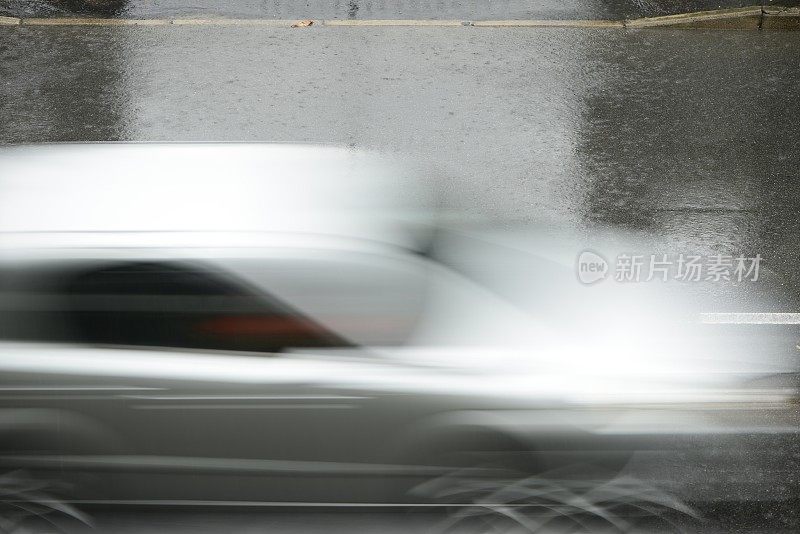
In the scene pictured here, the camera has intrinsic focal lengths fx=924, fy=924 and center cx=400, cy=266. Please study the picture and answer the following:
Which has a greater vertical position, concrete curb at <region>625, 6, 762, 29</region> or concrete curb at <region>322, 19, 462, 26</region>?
concrete curb at <region>625, 6, 762, 29</region>

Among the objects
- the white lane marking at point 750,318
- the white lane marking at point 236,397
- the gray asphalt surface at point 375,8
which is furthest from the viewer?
the gray asphalt surface at point 375,8

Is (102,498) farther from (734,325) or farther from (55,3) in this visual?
(55,3)

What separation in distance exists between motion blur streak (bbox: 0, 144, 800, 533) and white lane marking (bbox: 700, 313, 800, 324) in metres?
1.37

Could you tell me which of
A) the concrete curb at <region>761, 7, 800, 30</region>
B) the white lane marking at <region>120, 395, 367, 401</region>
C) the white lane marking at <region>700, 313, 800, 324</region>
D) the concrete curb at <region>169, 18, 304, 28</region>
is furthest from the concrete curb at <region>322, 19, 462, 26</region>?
the white lane marking at <region>120, 395, 367, 401</region>

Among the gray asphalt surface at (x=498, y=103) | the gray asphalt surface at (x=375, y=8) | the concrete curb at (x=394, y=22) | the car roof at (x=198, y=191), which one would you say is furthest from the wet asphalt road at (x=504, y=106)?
the car roof at (x=198, y=191)

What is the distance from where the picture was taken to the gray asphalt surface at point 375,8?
9.77 meters

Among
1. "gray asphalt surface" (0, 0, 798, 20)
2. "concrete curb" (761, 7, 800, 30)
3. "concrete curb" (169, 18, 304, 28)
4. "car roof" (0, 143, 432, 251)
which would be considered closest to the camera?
"car roof" (0, 143, 432, 251)

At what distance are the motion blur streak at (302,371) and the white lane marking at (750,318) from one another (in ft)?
4.49

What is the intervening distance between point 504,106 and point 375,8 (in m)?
2.49

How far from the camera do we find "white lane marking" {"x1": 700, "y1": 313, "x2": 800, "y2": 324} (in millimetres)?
5891

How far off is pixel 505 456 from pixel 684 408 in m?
0.88

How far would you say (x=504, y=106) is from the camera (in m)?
8.29

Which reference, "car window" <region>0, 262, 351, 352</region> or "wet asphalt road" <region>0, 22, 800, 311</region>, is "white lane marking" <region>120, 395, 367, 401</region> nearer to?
"car window" <region>0, 262, 351, 352</region>

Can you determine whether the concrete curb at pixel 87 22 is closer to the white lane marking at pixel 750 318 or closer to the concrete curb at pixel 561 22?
the concrete curb at pixel 561 22
